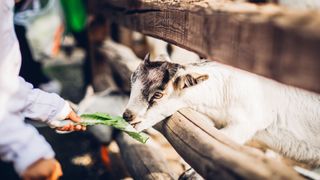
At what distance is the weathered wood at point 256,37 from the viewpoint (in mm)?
1396

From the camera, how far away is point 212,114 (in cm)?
301

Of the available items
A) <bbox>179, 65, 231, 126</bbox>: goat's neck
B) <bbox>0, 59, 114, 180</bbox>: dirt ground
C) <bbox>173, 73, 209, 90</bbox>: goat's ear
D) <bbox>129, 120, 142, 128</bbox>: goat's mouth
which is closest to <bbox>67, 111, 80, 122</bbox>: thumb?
<bbox>129, 120, 142, 128</bbox>: goat's mouth

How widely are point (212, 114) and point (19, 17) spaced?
3.31m

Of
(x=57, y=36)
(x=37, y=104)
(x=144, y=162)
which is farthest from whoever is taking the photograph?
(x=57, y=36)

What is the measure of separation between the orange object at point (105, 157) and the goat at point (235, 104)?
1.66 meters

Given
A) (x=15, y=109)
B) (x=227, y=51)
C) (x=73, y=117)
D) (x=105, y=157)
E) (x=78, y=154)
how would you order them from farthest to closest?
1. (x=78, y=154)
2. (x=105, y=157)
3. (x=73, y=117)
4. (x=15, y=109)
5. (x=227, y=51)

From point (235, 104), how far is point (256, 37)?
1360 mm

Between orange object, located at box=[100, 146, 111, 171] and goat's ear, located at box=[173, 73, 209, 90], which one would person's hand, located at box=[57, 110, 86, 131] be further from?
orange object, located at box=[100, 146, 111, 171]

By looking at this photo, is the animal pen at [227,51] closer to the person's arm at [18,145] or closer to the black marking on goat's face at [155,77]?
the black marking on goat's face at [155,77]

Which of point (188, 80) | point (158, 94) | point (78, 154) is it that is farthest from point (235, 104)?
point (78, 154)

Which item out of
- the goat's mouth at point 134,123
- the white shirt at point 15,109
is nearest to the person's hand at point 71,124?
the white shirt at point 15,109

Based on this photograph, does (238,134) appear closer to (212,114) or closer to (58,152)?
(212,114)

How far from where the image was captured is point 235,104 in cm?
291

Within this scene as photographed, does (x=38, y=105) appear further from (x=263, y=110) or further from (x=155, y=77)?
(x=263, y=110)
